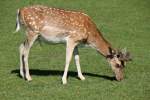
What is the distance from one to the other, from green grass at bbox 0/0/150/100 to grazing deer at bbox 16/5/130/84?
51 centimetres

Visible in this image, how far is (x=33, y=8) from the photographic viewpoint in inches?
518

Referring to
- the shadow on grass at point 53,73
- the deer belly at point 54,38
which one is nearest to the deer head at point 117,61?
the shadow on grass at point 53,73

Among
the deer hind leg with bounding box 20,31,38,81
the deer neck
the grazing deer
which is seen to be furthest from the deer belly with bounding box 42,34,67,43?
the deer neck

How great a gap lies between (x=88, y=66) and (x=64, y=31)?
2399 mm

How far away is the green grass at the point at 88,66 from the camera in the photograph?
11805mm

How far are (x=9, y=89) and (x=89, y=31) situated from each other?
7.54ft

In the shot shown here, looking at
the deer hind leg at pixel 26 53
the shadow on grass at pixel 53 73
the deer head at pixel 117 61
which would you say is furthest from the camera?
the shadow on grass at pixel 53 73

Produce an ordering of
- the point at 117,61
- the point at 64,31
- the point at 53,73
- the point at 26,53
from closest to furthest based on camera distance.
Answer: the point at 64,31 < the point at 26,53 < the point at 117,61 < the point at 53,73

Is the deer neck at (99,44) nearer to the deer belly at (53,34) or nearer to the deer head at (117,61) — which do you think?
the deer head at (117,61)

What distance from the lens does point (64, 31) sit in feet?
42.3

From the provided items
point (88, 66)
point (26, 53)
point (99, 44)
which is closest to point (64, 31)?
point (99, 44)

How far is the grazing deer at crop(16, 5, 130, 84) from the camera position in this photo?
1288 centimetres

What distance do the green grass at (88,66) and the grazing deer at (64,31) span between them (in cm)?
51

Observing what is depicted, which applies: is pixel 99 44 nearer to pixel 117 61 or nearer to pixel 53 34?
pixel 117 61
